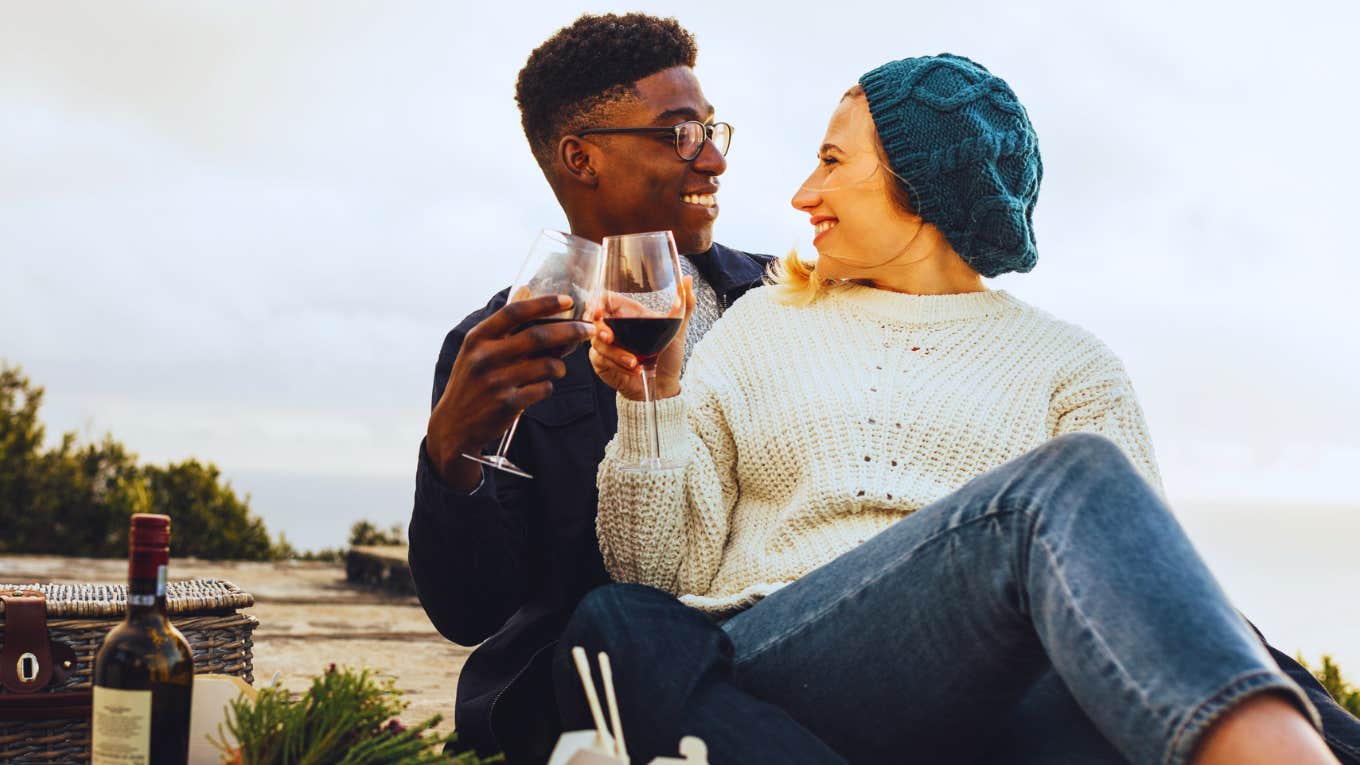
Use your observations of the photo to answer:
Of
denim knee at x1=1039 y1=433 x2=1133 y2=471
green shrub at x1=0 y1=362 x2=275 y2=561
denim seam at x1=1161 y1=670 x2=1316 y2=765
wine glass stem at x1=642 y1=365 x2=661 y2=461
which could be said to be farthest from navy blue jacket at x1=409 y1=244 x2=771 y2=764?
green shrub at x1=0 y1=362 x2=275 y2=561

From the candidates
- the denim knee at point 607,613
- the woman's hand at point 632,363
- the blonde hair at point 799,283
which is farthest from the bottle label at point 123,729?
the blonde hair at point 799,283

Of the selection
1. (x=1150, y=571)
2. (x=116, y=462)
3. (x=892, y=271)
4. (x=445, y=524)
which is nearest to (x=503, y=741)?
(x=445, y=524)

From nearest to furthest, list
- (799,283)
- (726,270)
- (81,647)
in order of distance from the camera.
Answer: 1. (81,647)
2. (799,283)
3. (726,270)

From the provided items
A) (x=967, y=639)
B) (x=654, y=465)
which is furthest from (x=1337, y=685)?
(x=654, y=465)

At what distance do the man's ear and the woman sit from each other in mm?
931

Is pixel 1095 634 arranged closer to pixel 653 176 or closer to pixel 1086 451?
pixel 1086 451

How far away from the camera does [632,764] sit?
1.98 meters

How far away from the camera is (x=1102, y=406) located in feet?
8.56

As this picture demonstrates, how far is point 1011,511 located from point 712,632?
20.5 inches

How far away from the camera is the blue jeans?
1583 millimetres

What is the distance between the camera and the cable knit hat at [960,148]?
2.65 meters

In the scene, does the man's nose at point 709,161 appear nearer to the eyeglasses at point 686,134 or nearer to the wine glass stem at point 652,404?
the eyeglasses at point 686,134

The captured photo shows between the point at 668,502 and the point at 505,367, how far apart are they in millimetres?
468

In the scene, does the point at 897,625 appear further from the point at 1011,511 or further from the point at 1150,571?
the point at 1150,571
